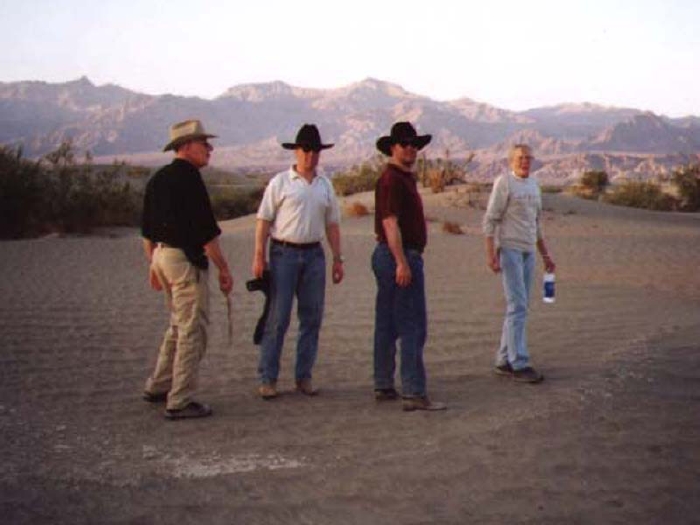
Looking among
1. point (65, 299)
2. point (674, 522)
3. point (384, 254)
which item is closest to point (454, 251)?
point (65, 299)

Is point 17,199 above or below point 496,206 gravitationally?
below

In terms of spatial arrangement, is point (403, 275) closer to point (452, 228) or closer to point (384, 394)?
point (384, 394)

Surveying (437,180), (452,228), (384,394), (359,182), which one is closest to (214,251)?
(384,394)

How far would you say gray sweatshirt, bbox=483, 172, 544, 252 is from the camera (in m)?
6.88

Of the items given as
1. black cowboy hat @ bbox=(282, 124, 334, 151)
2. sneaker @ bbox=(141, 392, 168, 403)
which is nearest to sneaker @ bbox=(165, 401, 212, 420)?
sneaker @ bbox=(141, 392, 168, 403)

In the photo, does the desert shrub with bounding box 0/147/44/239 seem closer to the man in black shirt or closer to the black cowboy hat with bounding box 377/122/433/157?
the man in black shirt

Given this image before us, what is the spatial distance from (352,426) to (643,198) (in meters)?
32.1

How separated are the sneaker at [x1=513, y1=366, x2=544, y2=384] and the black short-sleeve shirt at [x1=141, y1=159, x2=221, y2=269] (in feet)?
9.43

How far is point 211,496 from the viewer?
4.57 metres

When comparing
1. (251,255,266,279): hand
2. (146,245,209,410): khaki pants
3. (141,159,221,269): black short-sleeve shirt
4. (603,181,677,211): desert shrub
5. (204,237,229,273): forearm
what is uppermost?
(603,181,677,211): desert shrub

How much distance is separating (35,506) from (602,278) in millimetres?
10978

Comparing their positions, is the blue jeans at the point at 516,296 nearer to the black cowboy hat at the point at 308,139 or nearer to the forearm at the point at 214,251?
the black cowboy hat at the point at 308,139

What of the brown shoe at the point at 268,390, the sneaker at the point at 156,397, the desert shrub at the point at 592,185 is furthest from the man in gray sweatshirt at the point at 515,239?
the desert shrub at the point at 592,185

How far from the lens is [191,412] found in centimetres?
601
